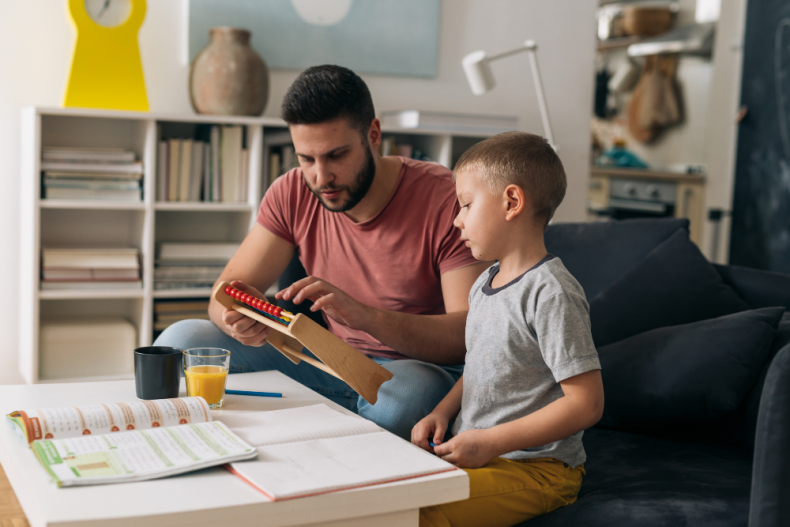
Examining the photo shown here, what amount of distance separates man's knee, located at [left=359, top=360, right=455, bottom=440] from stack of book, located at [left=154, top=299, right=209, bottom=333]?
1.35 metres

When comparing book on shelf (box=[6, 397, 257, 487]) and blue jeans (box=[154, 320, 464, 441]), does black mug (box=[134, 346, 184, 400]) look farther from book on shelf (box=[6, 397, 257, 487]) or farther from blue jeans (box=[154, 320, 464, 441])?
blue jeans (box=[154, 320, 464, 441])

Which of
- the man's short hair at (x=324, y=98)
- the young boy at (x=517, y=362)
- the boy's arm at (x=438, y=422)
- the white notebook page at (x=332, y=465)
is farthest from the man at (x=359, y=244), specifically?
Answer: the white notebook page at (x=332, y=465)

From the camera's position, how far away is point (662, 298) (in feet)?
5.73

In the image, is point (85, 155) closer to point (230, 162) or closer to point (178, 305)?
point (230, 162)

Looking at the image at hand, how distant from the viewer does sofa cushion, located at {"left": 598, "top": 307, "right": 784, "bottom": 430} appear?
147cm

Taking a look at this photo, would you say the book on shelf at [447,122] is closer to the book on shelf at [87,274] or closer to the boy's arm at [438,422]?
the book on shelf at [87,274]

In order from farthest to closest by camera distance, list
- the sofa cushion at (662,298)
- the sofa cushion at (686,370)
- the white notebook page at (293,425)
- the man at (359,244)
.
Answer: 1. the sofa cushion at (662,298)
2. the man at (359,244)
3. the sofa cushion at (686,370)
4. the white notebook page at (293,425)

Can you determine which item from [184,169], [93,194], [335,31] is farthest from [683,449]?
[335,31]


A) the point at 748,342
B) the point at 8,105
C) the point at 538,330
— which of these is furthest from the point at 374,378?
the point at 8,105

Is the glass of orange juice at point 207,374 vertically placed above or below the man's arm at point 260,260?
below

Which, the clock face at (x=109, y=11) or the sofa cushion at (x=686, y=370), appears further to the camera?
the clock face at (x=109, y=11)

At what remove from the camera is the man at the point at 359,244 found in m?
1.59

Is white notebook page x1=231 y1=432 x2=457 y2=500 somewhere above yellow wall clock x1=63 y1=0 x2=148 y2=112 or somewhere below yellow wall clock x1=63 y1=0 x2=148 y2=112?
below

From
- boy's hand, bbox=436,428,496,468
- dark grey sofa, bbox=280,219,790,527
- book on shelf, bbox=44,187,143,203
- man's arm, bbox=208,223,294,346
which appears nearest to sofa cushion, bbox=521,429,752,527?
dark grey sofa, bbox=280,219,790,527
